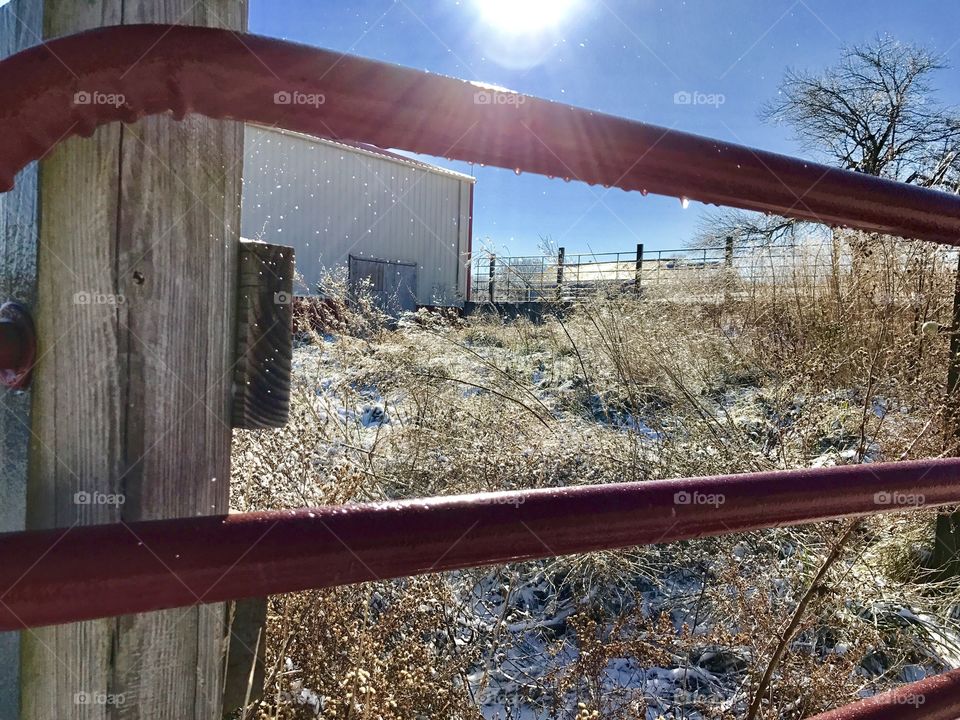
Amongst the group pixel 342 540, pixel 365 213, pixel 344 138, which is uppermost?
pixel 365 213

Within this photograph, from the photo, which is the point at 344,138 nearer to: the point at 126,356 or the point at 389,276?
the point at 126,356

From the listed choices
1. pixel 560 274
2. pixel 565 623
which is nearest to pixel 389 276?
pixel 560 274

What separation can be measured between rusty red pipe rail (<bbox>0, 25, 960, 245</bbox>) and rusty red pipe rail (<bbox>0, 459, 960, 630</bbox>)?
0.87 ft

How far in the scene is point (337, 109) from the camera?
1.55ft

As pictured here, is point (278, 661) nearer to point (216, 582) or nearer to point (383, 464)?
point (216, 582)

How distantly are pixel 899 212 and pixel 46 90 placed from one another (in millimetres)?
833

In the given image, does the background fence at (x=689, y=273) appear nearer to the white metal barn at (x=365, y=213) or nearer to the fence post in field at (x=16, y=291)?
the fence post in field at (x=16, y=291)

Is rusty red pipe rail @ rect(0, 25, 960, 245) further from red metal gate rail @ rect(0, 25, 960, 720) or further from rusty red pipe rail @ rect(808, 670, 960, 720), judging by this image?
rusty red pipe rail @ rect(808, 670, 960, 720)

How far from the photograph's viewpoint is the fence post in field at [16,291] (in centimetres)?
63

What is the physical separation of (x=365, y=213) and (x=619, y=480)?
553 inches

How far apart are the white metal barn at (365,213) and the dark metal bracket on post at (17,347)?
36.6 feet

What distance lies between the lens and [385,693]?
215cm

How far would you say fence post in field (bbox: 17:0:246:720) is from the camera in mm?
619

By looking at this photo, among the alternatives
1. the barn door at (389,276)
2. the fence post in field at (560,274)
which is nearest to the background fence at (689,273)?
the fence post in field at (560,274)
